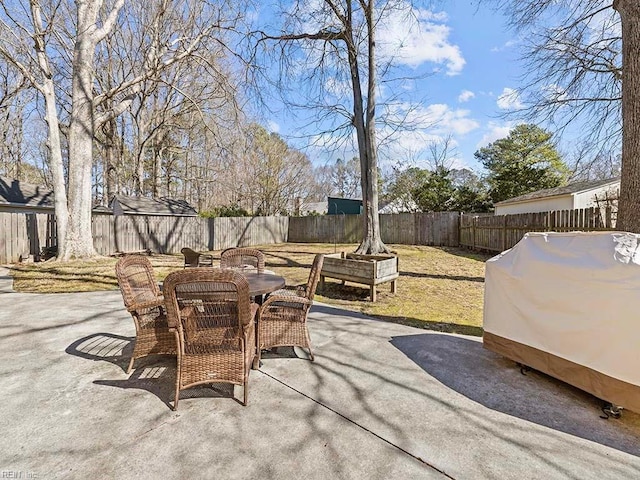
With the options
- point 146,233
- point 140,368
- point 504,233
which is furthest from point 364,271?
point 146,233

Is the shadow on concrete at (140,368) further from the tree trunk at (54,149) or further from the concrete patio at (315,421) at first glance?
the tree trunk at (54,149)

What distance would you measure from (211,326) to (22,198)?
684 inches

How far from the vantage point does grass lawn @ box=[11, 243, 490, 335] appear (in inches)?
176

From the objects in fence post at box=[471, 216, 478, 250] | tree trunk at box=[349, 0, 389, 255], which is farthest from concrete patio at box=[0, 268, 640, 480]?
fence post at box=[471, 216, 478, 250]

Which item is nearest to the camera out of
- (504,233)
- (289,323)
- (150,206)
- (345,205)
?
(289,323)

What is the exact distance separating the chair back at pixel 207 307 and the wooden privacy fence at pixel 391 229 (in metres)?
14.4

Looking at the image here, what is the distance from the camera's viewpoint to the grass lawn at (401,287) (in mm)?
4473

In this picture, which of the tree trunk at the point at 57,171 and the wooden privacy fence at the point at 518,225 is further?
the tree trunk at the point at 57,171

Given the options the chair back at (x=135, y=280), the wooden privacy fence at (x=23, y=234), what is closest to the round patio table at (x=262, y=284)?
the chair back at (x=135, y=280)

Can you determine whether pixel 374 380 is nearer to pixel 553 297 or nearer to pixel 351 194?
pixel 553 297

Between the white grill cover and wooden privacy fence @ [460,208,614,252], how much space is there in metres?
6.79

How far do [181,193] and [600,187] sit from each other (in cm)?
2607

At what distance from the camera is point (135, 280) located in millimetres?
2832

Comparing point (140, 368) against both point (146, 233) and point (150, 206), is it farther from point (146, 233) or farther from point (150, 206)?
point (150, 206)
